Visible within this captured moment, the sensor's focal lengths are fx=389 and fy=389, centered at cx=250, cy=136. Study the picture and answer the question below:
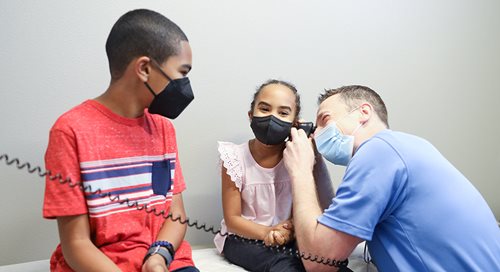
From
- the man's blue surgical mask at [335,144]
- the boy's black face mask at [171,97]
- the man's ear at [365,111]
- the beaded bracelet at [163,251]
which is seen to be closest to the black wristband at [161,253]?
the beaded bracelet at [163,251]

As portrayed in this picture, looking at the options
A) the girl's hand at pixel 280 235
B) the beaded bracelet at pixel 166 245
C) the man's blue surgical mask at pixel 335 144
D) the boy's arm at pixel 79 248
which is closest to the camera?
the boy's arm at pixel 79 248

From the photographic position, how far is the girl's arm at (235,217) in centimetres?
139

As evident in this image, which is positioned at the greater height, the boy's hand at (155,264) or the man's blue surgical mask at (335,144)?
the man's blue surgical mask at (335,144)

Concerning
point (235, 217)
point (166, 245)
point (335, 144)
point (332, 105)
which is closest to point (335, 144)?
point (335, 144)

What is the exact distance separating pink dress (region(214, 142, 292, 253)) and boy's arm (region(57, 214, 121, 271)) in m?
0.60

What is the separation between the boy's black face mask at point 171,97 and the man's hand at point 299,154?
1.46 ft

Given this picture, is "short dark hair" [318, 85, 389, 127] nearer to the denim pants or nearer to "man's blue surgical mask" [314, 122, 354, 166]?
"man's blue surgical mask" [314, 122, 354, 166]

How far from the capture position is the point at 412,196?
99cm

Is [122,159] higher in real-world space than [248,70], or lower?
lower

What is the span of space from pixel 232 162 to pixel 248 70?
433 millimetres

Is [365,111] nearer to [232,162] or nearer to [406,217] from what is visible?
[406,217]

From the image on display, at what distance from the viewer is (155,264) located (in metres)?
0.98

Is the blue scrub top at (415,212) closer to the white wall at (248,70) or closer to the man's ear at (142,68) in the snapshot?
the man's ear at (142,68)

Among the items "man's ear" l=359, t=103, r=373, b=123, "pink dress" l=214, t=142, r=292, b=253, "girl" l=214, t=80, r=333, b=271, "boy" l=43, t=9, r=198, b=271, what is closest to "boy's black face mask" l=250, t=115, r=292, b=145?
"girl" l=214, t=80, r=333, b=271
